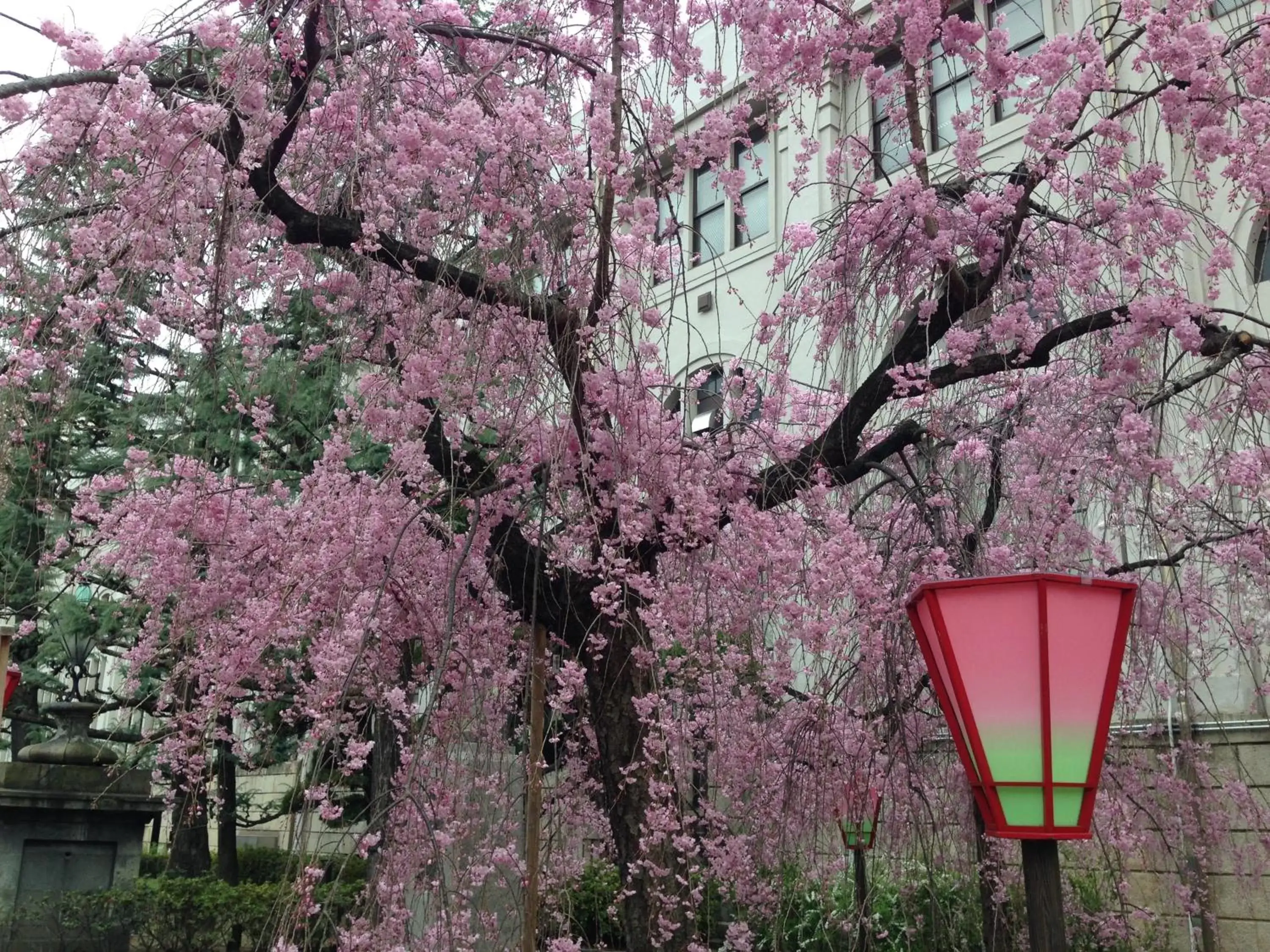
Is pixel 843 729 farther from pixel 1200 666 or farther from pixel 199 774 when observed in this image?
pixel 199 774

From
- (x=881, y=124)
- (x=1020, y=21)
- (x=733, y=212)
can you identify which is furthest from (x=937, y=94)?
(x=733, y=212)

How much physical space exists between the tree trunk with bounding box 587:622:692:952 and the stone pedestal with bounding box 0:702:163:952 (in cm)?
529

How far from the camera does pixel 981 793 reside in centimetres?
262

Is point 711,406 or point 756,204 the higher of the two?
point 756,204

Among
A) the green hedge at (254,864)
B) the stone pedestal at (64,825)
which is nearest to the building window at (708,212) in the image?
the stone pedestal at (64,825)

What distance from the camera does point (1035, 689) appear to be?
259 cm

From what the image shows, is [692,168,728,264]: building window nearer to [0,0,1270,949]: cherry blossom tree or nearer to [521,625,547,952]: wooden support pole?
[0,0,1270,949]: cherry blossom tree

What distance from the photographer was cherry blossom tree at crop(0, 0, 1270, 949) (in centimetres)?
448

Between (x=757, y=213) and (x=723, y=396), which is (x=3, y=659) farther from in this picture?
(x=757, y=213)

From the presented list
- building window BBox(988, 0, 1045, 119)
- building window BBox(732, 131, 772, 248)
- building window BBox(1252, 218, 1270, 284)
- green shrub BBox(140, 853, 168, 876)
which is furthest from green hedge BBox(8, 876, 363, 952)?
building window BBox(988, 0, 1045, 119)

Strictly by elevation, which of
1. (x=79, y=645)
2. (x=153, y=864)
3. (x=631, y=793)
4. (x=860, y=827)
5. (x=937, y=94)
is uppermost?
(x=937, y=94)

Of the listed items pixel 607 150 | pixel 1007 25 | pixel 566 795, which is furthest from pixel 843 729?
pixel 1007 25

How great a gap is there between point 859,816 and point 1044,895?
3.88 m

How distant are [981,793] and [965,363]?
309 cm
